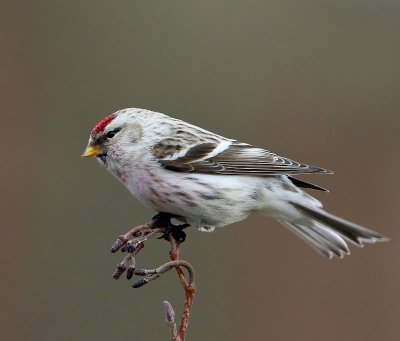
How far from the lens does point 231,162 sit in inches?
111

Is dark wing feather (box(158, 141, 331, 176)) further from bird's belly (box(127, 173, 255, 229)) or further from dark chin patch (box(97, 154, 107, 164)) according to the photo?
dark chin patch (box(97, 154, 107, 164))

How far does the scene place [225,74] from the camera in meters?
5.79

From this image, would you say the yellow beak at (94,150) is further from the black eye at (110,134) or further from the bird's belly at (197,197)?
the bird's belly at (197,197)

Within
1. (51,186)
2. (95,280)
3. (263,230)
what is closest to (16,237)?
(51,186)

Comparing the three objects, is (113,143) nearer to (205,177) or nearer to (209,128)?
(205,177)

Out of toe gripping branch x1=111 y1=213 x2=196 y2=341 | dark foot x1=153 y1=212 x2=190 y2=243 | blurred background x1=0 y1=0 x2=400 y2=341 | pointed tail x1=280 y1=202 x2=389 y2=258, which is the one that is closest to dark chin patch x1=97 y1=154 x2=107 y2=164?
dark foot x1=153 y1=212 x2=190 y2=243

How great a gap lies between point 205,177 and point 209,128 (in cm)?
238

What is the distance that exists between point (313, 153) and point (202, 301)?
132 centimetres

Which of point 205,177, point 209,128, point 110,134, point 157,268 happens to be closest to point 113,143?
point 110,134

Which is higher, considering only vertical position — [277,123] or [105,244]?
[277,123]

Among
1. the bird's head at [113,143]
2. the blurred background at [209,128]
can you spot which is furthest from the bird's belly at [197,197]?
the blurred background at [209,128]

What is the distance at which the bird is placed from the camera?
2.58 metres

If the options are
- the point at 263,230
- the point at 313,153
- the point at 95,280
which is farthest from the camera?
the point at 313,153

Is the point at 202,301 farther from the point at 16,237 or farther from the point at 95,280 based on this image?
the point at 16,237
